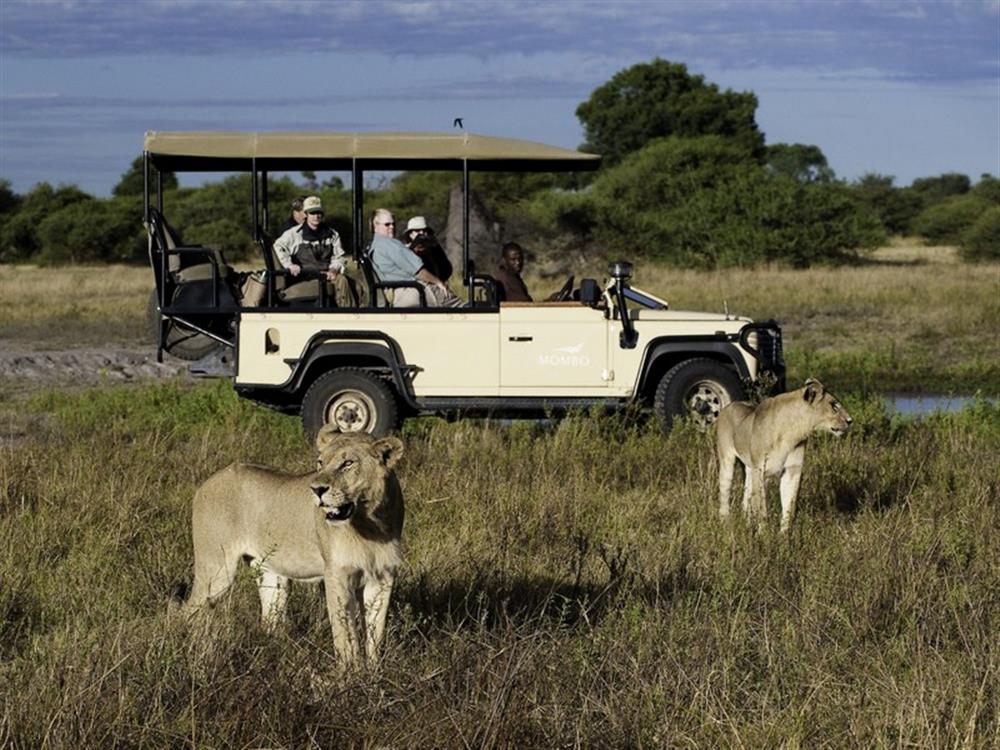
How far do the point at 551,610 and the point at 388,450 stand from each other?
1498mm

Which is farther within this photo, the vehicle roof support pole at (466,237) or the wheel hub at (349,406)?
the wheel hub at (349,406)

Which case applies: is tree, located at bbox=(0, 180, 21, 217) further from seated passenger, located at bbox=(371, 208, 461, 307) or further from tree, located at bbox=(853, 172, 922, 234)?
seated passenger, located at bbox=(371, 208, 461, 307)

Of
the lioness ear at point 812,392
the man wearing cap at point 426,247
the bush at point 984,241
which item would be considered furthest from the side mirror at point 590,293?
the bush at point 984,241

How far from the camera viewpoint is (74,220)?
50969 mm

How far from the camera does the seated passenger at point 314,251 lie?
37.6 feet

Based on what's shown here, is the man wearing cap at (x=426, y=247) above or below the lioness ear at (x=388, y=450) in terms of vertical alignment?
above

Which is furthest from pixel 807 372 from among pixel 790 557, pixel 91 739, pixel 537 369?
pixel 91 739

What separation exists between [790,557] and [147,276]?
96.2 ft

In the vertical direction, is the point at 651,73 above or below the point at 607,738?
above

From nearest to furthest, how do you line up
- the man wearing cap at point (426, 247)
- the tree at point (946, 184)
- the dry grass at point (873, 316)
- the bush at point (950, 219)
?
1. the man wearing cap at point (426, 247)
2. the dry grass at point (873, 316)
3. the bush at point (950, 219)
4. the tree at point (946, 184)

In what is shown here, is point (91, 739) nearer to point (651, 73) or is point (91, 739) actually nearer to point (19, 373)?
point (19, 373)

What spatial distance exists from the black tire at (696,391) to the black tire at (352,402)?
5.94 ft

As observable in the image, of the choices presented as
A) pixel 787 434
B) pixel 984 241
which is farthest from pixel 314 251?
pixel 984 241

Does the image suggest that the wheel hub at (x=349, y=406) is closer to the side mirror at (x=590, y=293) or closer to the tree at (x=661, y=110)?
the side mirror at (x=590, y=293)
